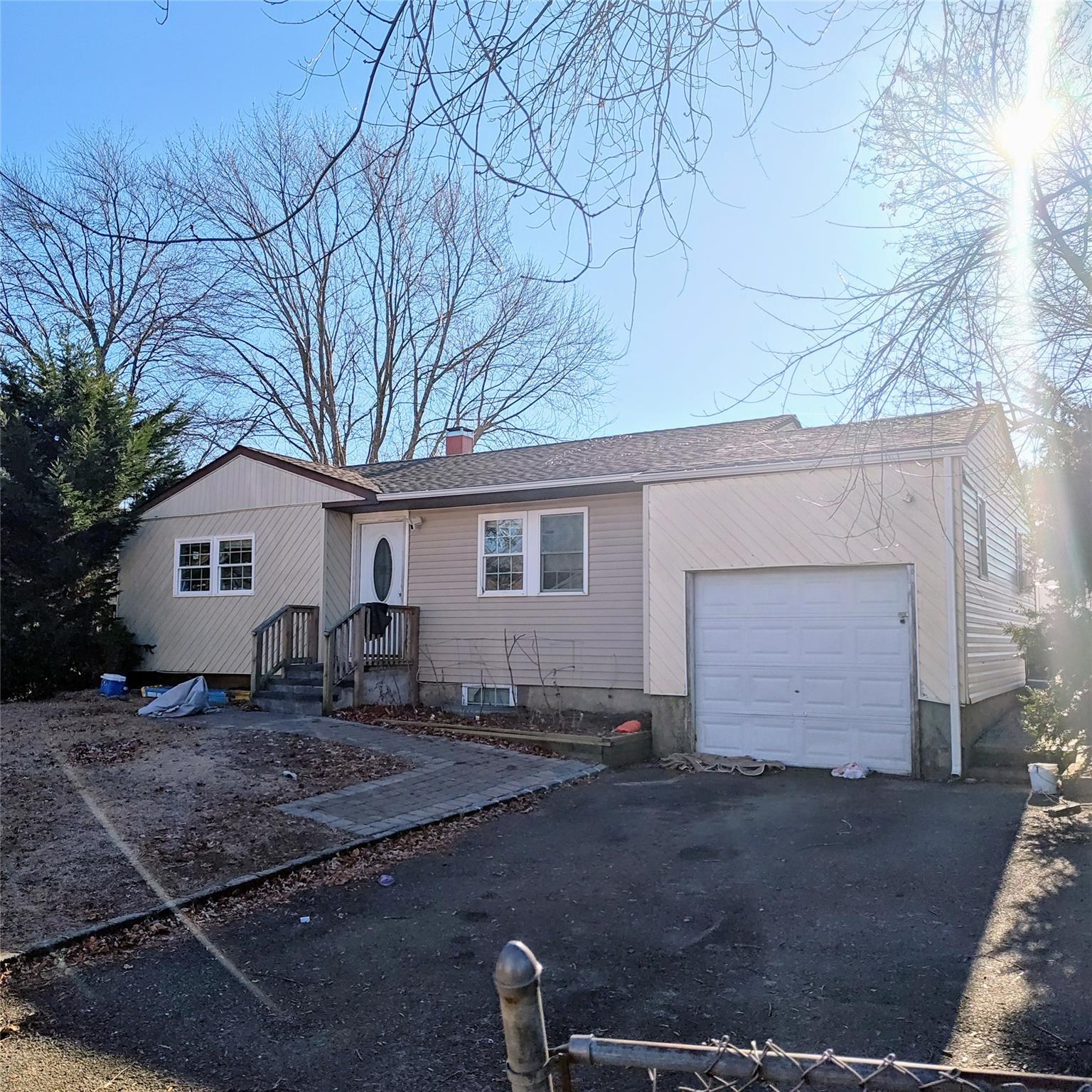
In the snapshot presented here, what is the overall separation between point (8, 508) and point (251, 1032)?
1313 centimetres

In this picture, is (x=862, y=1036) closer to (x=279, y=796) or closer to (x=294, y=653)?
(x=279, y=796)

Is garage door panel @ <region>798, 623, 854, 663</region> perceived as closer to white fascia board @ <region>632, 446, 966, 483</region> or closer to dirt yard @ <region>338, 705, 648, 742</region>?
white fascia board @ <region>632, 446, 966, 483</region>

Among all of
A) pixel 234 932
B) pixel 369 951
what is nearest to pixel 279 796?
pixel 234 932

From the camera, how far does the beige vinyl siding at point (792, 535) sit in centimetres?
943

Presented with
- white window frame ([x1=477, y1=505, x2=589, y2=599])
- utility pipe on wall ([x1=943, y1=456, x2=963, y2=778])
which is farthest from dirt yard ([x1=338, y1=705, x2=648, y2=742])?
utility pipe on wall ([x1=943, y1=456, x2=963, y2=778])

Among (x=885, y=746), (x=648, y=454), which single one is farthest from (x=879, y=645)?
(x=648, y=454)

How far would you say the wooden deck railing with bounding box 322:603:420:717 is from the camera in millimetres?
12820

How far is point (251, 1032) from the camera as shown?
382cm

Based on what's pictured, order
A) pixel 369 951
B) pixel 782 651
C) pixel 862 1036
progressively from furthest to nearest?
pixel 782 651 → pixel 369 951 → pixel 862 1036

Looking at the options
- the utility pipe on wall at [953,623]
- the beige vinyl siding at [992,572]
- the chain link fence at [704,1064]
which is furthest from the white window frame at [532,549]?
the chain link fence at [704,1064]

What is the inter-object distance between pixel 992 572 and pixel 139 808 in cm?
1026

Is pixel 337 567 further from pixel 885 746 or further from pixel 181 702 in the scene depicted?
pixel 885 746

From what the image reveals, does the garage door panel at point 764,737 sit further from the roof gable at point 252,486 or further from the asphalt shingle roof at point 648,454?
the roof gable at point 252,486

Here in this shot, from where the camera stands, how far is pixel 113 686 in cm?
1440
